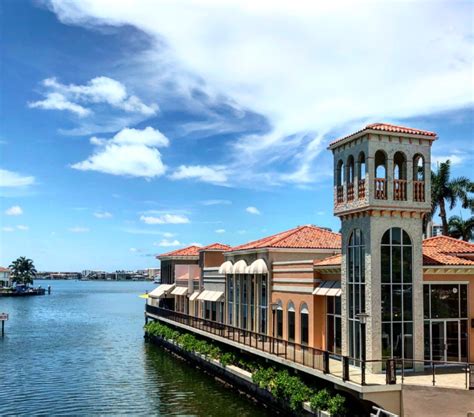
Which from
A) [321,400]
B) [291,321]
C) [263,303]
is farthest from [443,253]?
[263,303]

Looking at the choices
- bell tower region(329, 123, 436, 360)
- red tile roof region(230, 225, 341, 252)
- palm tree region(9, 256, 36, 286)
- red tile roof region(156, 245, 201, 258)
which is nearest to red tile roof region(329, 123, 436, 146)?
bell tower region(329, 123, 436, 360)

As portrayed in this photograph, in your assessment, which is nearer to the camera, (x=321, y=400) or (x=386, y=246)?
(x=321, y=400)

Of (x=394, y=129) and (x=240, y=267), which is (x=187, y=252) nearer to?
(x=240, y=267)

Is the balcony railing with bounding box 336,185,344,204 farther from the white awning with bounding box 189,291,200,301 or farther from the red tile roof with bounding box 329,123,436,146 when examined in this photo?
the white awning with bounding box 189,291,200,301

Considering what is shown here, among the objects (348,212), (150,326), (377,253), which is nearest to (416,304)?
(377,253)

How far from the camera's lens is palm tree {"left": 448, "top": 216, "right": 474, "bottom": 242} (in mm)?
53344

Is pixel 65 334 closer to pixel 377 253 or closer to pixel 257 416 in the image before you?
pixel 257 416

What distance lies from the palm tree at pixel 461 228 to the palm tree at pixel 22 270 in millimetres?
149219

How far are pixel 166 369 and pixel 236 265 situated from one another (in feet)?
29.8

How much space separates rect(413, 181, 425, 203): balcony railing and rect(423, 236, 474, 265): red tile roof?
2.78 metres

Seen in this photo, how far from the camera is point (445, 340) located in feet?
84.9

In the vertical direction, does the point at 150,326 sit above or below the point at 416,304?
below

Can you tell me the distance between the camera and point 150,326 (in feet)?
184

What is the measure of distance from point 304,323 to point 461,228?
28.6 meters
